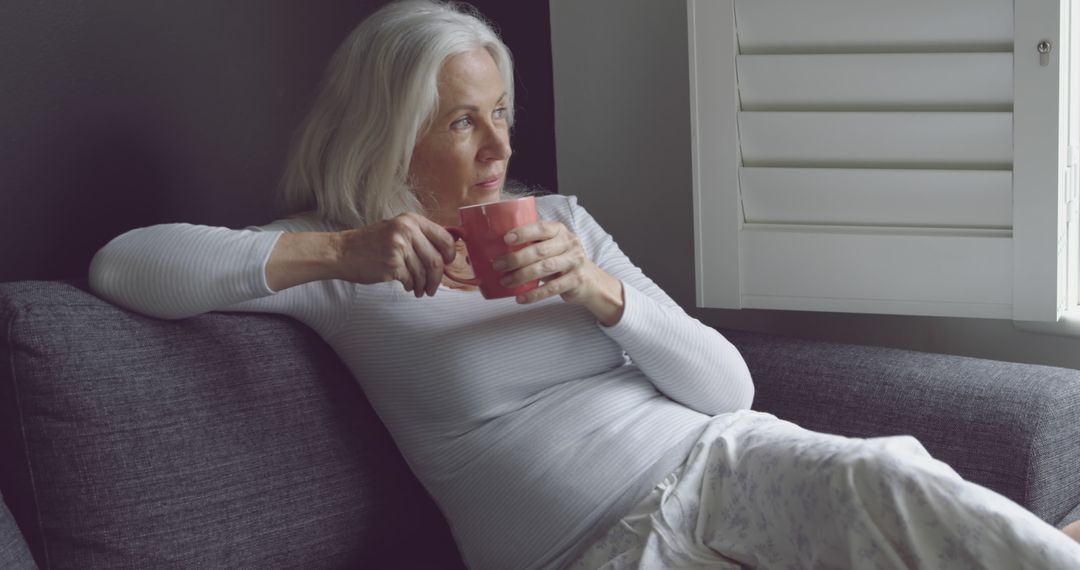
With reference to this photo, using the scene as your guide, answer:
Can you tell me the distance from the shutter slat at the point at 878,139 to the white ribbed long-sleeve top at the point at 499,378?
1.45 ft

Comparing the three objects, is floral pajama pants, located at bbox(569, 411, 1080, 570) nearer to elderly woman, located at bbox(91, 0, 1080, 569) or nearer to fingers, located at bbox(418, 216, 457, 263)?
elderly woman, located at bbox(91, 0, 1080, 569)

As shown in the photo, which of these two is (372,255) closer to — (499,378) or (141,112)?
(499,378)

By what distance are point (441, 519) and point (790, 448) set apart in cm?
62

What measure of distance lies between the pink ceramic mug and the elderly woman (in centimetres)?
2

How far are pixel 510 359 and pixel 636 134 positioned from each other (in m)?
1.07

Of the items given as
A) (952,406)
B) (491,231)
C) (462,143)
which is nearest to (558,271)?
(491,231)

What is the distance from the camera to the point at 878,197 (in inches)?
74.8

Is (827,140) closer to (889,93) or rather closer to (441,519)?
(889,93)

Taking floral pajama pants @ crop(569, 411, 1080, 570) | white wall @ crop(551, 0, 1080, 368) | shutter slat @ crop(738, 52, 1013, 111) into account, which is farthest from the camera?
white wall @ crop(551, 0, 1080, 368)

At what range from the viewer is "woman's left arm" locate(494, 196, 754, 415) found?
4.70 feet

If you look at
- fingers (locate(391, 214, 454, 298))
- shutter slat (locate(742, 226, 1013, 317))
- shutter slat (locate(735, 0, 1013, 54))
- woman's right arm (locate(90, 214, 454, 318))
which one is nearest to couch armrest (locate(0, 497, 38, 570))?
woman's right arm (locate(90, 214, 454, 318))

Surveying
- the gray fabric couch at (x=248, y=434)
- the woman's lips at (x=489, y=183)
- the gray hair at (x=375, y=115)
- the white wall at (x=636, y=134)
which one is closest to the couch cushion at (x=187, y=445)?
the gray fabric couch at (x=248, y=434)

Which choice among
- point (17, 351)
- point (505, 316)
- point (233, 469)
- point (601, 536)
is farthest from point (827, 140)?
point (17, 351)

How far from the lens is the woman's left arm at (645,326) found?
1.43m
